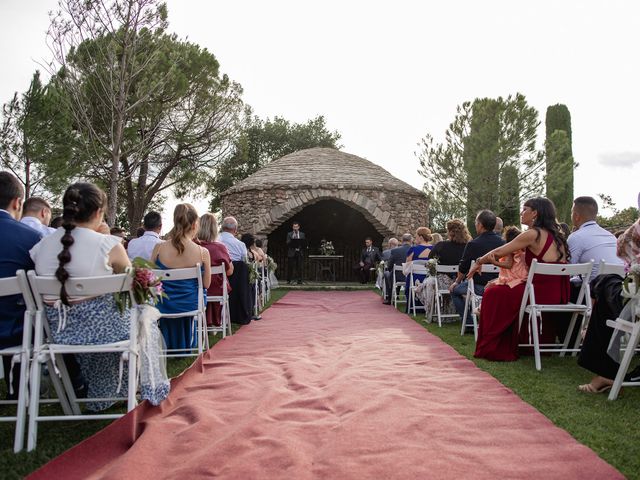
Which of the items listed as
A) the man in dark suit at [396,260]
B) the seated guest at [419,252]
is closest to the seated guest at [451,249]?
the seated guest at [419,252]

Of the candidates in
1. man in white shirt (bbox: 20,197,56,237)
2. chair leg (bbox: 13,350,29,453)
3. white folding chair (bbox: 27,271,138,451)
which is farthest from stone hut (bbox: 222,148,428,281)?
chair leg (bbox: 13,350,29,453)

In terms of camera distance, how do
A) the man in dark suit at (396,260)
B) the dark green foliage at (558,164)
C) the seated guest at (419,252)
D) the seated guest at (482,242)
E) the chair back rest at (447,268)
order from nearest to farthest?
the seated guest at (482,242)
the chair back rest at (447,268)
the seated guest at (419,252)
the man in dark suit at (396,260)
the dark green foliage at (558,164)

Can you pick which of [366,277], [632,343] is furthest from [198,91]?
[632,343]

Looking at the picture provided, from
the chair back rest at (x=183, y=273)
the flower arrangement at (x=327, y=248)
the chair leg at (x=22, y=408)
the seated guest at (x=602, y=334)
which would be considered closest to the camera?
the chair leg at (x=22, y=408)

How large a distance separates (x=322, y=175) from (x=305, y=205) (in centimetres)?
132

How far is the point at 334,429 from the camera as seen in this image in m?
3.01

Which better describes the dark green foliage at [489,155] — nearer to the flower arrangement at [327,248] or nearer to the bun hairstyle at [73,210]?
the flower arrangement at [327,248]

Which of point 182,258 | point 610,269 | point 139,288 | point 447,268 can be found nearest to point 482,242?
point 447,268

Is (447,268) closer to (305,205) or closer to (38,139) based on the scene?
(305,205)

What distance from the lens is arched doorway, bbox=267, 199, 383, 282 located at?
2058 cm

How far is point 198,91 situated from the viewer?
2269 centimetres

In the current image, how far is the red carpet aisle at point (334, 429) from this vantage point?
2.46 metres

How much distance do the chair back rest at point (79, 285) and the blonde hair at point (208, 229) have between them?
3.63 m

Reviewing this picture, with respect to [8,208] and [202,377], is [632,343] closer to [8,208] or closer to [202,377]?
[202,377]
